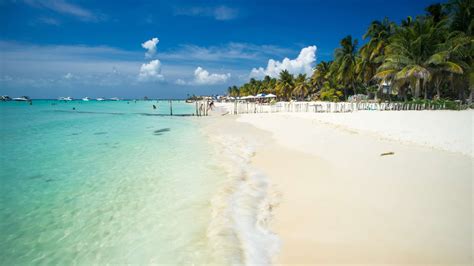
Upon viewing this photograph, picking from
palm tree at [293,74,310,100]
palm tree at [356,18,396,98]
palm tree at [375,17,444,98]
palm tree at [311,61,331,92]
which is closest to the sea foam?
palm tree at [375,17,444,98]

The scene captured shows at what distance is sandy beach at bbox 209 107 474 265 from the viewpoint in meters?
3.38

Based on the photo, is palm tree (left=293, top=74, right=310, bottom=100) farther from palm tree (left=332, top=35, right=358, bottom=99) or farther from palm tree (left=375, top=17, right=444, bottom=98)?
palm tree (left=375, top=17, right=444, bottom=98)

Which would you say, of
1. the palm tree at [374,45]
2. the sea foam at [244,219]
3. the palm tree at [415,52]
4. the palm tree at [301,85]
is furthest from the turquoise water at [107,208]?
the palm tree at [301,85]

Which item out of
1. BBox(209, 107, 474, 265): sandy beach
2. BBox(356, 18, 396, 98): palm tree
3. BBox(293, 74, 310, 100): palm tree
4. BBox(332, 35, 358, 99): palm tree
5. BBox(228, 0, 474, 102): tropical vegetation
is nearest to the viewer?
BBox(209, 107, 474, 265): sandy beach

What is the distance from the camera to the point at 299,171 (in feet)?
23.5

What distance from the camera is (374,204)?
4680mm

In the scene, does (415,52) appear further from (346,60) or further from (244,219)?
(244,219)

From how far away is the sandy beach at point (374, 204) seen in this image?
3.38m

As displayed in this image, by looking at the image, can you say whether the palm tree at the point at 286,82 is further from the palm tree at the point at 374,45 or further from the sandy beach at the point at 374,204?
the sandy beach at the point at 374,204

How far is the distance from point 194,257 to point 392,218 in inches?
127

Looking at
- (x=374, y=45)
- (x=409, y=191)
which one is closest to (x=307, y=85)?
(x=374, y=45)

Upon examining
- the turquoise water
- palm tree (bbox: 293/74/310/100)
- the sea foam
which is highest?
palm tree (bbox: 293/74/310/100)

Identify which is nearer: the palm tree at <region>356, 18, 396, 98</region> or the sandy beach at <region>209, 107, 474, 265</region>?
the sandy beach at <region>209, 107, 474, 265</region>

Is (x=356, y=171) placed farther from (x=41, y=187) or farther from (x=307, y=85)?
Answer: (x=307, y=85)
